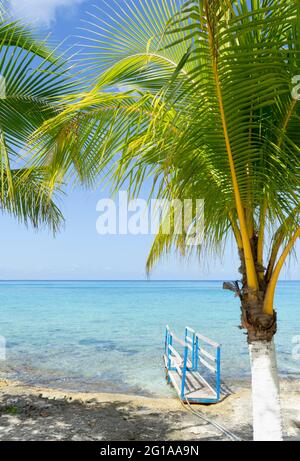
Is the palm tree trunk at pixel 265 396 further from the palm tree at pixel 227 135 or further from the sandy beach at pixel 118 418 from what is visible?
the sandy beach at pixel 118 418

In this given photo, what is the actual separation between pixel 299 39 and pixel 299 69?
195mm

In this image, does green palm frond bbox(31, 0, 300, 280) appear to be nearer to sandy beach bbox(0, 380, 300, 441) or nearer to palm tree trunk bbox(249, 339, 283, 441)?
palm tree trunk bbox(249, 339, 283, 441)

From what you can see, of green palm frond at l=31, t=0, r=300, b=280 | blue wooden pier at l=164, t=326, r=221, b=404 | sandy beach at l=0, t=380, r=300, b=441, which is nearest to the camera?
green palm frond at l=31, t=0, r=300, b=280

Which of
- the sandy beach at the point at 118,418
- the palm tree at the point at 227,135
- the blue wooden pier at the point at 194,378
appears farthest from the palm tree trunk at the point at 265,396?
the blue wooden pier at the point at 194,378

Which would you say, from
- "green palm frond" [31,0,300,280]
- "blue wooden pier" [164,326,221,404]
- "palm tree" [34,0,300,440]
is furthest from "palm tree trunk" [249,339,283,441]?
"blue wooden pier" [164,326,221,404]

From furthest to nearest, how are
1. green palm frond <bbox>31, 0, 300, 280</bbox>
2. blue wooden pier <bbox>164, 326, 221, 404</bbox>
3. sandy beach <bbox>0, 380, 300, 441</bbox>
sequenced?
1. blue wooden pier <bbox>164, 326, 221, 404</bbox>
2. sandy beach <bbox>0, 380, 300, 441</bbox>
3. green palm frond <bbox>31, 0, 300, 280</bbox>

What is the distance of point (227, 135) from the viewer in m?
2.53

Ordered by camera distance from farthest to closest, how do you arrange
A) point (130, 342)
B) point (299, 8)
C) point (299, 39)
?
point (130, 342) < point (299, 39) < point (299, 8)

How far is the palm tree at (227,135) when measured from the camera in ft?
7.81

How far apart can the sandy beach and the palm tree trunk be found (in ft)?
10.4

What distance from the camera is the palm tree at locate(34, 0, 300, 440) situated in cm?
238

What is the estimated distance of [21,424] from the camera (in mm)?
6105

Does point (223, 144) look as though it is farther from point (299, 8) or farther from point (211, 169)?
point (299, 8)
